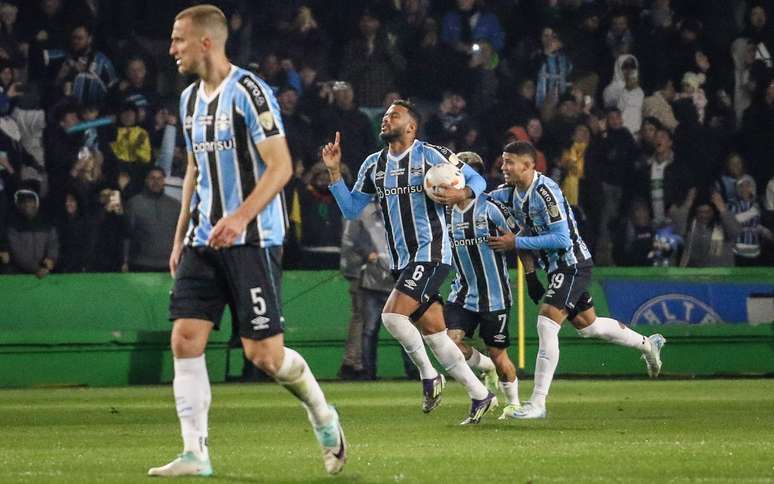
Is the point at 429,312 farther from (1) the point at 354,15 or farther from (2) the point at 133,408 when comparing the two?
(1) the point at 354,15

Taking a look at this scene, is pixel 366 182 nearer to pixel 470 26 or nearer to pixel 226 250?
pixel 226 250

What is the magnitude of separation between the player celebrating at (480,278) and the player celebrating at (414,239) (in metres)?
1.48

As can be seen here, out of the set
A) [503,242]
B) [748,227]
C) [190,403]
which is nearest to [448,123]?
[748,227]

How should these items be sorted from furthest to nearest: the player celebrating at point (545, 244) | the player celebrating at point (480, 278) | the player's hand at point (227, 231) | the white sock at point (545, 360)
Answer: the player celebrating at point (480, 278), the player celebrating at point (545, 244), the white sock at point (545, 360), the player's hand at point (227, 231)

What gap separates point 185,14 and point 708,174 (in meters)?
15.0

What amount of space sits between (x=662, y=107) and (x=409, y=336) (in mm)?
10898

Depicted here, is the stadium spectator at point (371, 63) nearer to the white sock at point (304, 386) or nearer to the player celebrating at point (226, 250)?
the player celebrating at point (226, 250)

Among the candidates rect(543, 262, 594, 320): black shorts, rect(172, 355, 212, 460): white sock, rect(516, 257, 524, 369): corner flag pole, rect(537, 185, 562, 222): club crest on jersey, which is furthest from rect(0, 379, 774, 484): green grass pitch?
rect(516, 257, 524, 369): corner flag pole

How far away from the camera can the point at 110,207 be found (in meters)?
18.1

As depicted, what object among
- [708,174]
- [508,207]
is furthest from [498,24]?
[508,207]

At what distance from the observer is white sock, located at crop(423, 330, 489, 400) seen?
1123 centimetres

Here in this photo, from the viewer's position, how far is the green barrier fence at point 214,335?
704 inches

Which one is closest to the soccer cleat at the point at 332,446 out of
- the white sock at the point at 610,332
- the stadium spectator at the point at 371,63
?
the white sock at the point at 610,332

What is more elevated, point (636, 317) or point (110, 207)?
point (110, 207)
